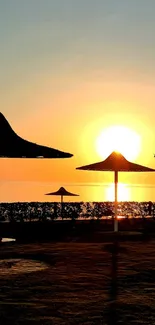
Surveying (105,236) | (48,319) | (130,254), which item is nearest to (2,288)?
(48,319)

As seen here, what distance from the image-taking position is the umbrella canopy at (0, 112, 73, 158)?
8.78 m

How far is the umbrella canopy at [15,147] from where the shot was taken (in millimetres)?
8781

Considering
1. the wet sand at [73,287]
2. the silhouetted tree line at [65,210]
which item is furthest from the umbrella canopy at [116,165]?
the silhouetted tree line at [65,210]

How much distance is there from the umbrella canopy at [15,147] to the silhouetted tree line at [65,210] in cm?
1693

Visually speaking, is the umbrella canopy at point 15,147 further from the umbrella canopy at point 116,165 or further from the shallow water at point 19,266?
the umbrella canopy at point 116,165

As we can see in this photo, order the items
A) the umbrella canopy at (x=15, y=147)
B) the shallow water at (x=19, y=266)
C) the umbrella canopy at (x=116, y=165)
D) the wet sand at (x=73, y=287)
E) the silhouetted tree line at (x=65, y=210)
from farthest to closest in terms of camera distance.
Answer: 1. the silhouetted tree line at (x=65, y=210)
2. the umbrella canopy at (x=116, y=165)
3. the shallow water at (x=19, y=266)
4. the umbrella canopy at (x=15, y=147)
5. the wet sand at (x=73, y=287)

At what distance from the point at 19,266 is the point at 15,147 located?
9.22 feet

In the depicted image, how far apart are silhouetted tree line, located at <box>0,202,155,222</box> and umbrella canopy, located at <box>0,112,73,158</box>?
16.9 m

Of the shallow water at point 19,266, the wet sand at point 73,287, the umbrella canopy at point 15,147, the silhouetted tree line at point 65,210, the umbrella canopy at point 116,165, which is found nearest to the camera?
the wet sand at point 73,287

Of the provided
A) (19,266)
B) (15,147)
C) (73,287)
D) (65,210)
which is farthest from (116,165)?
(65,210)

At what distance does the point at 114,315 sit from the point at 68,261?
4.52 meters

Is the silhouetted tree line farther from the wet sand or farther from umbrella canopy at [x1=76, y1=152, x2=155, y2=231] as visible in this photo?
the wet sand

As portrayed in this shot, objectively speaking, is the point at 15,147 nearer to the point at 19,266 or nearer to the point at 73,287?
the point at 73,287

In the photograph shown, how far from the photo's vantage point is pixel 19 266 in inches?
411
